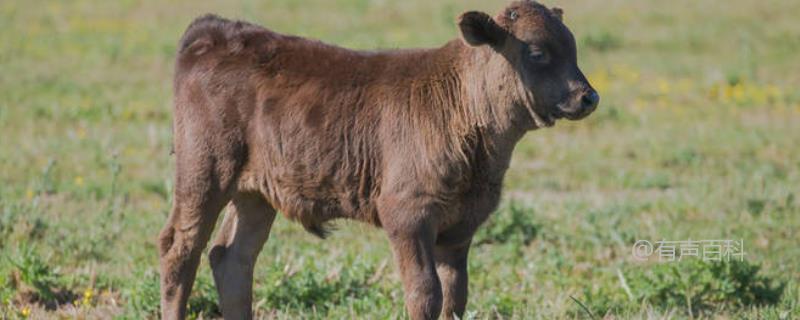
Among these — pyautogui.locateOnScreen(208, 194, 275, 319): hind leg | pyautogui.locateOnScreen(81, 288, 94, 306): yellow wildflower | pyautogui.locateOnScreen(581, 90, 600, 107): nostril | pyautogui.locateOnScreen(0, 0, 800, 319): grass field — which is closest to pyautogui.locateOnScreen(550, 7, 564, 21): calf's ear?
pyautogui.locateOnScreen(581, 90, 600, 107): nostril

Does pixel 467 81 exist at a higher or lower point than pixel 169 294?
higher

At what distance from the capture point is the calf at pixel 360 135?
6695 millimetres

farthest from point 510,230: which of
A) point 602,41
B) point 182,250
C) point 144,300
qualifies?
point 602,41

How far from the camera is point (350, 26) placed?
66.4 ft

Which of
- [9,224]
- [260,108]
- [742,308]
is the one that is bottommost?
[742,308]

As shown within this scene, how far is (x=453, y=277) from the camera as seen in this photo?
707 cm

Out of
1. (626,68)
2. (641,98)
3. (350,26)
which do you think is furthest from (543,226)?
(350,26)

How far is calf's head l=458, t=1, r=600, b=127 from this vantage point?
6.62m

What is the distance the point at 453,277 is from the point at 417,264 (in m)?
0.50

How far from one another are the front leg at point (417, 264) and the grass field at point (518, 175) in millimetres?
253

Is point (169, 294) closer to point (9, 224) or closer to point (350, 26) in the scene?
point (9, 224)

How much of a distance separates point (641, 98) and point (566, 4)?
20.6ft

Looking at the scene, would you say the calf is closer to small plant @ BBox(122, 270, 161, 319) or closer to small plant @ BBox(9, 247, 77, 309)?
small plant @ BBox(122, 270, 161, 319)

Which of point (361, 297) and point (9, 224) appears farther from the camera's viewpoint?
point (9, 224)
